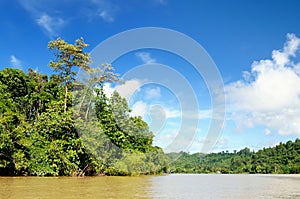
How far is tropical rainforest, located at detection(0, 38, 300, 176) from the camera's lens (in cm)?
2550

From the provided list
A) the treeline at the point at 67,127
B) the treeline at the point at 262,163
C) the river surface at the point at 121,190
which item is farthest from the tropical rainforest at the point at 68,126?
the treeline at the point at 262,163

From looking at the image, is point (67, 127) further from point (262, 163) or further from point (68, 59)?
point (262, 163)

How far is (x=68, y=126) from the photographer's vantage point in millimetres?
27688

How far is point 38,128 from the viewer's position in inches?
1067

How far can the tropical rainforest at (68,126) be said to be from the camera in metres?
25.5

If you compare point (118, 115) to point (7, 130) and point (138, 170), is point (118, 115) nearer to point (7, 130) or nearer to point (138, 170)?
point (138, 170)

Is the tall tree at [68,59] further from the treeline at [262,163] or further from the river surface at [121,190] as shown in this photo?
the treeline at [262,163]

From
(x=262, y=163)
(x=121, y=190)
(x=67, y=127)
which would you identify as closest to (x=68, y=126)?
(x=67, y=127)

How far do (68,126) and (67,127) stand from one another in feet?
1.19

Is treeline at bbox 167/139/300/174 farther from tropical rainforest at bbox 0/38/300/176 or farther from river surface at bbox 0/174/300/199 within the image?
river surface at bbox 0/174/300/199

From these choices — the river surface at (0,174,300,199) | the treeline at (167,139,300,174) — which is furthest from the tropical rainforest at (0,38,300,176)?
the treeline at (167,139,300,174)

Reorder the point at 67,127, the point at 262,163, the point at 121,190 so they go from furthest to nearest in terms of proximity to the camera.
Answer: the point at 262,163
the point at 67,127
the point at 121,190

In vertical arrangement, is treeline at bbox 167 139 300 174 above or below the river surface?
above

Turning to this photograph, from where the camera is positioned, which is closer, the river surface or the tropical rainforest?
the river surface
